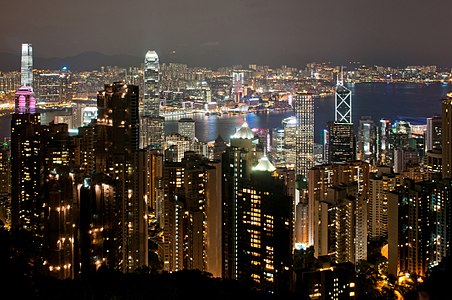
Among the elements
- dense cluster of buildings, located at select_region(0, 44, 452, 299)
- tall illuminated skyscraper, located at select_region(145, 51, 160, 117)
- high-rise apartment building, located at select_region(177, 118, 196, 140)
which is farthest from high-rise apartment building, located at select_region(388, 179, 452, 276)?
tall illuminated skyscraper, located at select_region(145, 51, 160, 117)

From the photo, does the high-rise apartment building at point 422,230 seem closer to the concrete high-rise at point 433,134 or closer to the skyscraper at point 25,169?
the concrete high-rise at point 433,134

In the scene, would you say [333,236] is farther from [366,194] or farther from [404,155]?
[404,155]

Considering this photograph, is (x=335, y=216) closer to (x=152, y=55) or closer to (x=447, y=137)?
(x=447, y=137)

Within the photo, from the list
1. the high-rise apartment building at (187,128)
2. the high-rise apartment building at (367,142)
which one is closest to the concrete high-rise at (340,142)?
the high-rise apartment building at (367,142)

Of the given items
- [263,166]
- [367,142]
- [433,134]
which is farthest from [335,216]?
[367,142]

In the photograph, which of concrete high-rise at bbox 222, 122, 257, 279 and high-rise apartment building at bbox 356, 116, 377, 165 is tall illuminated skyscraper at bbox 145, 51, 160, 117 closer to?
high-rise apartment building at bbox 356, 116, 377, 165

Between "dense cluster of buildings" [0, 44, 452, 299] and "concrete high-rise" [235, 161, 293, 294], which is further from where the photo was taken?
"concrete high-rise" [235, 161, 293, 294]
